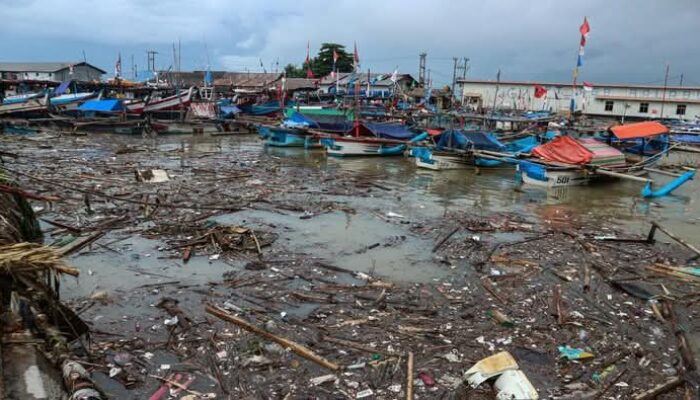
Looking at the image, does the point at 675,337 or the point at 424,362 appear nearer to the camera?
the point at 424,362

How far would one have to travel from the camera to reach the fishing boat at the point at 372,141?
77.3 ft

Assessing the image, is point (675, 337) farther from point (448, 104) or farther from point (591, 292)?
point (448, 104)

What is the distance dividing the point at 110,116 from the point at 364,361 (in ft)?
107

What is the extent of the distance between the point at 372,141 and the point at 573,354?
739 inches

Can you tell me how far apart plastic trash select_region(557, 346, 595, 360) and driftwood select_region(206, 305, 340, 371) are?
8.39 ft

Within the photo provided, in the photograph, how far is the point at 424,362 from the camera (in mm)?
5301

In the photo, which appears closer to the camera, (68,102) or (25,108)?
(25,108)

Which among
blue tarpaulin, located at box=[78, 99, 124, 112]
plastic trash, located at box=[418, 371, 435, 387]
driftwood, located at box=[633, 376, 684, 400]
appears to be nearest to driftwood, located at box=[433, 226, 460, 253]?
plastic trash, located at box=[418, 371, 435, 387]

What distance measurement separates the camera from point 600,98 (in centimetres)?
5322

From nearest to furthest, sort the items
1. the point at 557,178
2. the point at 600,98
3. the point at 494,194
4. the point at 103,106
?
the point at 494,194 < the point at 557,178 < the point at 103,106 < the point at 600,98

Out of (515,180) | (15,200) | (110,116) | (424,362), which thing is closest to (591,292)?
(424,362)

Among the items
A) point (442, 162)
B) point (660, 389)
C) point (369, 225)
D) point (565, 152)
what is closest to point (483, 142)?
point (442, 162)

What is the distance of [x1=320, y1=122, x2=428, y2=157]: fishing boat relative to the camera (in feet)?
77.3

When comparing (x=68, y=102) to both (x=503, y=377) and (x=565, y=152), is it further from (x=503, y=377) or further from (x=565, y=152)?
(x=503, y=377)
